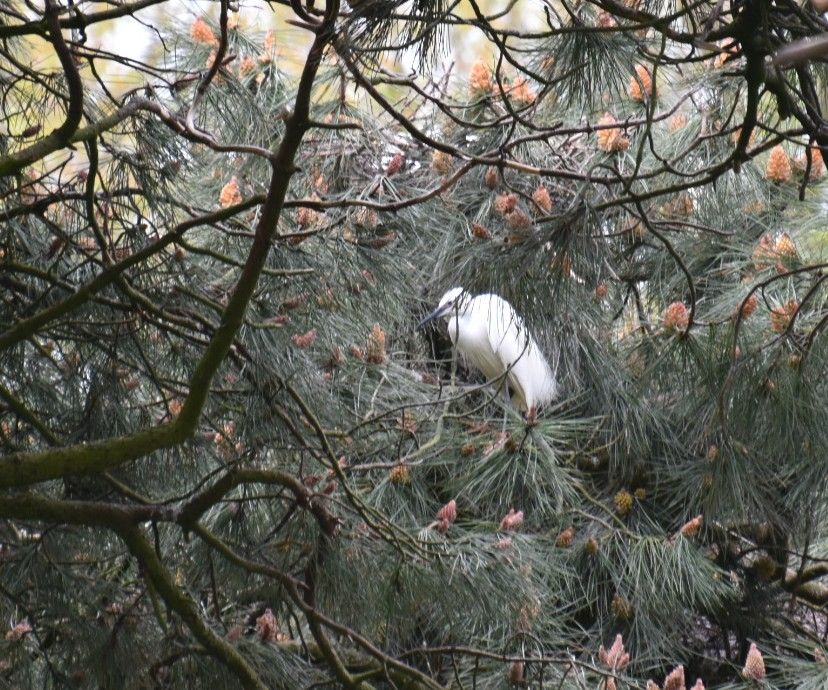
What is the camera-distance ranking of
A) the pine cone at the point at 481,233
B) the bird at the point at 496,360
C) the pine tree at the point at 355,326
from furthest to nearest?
the bird at the point at 496,360 → the pine cone at the point at 481,233 → the pine tree at the point at 355,326

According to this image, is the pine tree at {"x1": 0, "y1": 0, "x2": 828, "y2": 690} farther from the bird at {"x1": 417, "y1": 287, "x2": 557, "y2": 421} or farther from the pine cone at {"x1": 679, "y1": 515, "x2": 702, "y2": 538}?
the bird at {"x1": 417, "y1": 287, "x2": 557, "y2": 421}

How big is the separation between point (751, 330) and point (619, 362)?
0.79 m

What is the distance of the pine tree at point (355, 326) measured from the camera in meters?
0.83

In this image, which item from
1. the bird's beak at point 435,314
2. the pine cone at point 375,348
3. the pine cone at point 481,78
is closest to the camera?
the pine cone at point 375,348

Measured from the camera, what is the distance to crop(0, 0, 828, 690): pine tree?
0.83 metres

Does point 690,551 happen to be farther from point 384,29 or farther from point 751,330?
point 384,29

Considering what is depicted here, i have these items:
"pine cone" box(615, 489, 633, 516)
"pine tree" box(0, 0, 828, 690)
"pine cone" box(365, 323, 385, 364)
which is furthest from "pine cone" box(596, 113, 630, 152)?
"pine cone" box(615, 489, 633, 516)

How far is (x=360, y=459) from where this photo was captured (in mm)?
1597

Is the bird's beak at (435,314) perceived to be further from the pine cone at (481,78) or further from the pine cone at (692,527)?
the pine cone at (692,527)

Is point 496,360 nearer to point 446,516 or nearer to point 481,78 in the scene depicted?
point 481,78

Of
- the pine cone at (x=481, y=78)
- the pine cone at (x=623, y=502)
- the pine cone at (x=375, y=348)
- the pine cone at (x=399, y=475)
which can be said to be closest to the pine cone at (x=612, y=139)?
→ the pine cone at (x=481, y=78)

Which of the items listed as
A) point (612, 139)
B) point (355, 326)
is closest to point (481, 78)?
point (612, 139)

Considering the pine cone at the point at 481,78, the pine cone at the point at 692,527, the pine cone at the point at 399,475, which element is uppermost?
the pine cone at the point at 481,78

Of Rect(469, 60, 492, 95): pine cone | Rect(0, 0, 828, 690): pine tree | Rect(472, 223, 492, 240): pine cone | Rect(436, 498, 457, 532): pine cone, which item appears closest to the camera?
Rect(0, 0, 828, 690): pine tree
